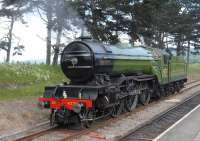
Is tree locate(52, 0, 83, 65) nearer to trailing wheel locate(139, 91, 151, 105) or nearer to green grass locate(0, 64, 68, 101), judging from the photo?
green grass locate(0, 64, 68, 101)

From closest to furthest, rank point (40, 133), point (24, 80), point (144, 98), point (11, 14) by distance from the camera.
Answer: point (40, 133) → point (144, 98) → point (24, 80) → point (11, 14)

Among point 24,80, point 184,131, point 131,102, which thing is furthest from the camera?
point 24,80

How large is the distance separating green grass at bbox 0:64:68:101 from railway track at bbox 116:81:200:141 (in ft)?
17.5

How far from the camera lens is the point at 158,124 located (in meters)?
15.2

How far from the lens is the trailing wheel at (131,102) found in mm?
17717

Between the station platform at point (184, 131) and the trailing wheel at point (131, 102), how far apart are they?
2437mm

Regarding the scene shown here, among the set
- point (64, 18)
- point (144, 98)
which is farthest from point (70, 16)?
point (144, 98)

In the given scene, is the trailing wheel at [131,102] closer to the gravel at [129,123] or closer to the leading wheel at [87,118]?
the gravel at [129,123]

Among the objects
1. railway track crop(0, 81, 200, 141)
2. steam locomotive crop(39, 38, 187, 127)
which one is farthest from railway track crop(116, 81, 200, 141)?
steam locomotive crop(39, 38, 187, 127)

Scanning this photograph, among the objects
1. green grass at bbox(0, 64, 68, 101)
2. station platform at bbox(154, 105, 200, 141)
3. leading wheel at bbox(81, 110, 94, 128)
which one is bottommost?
station platform at bbox(154, 105, 200, 141)

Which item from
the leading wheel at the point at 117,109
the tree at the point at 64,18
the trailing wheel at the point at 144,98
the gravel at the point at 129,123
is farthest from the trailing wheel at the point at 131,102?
the tree at the point at 64,18

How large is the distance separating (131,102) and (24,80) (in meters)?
5.65

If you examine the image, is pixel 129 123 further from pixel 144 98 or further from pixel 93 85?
pixel 144 98

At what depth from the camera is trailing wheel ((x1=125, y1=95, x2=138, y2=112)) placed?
17717 mm
